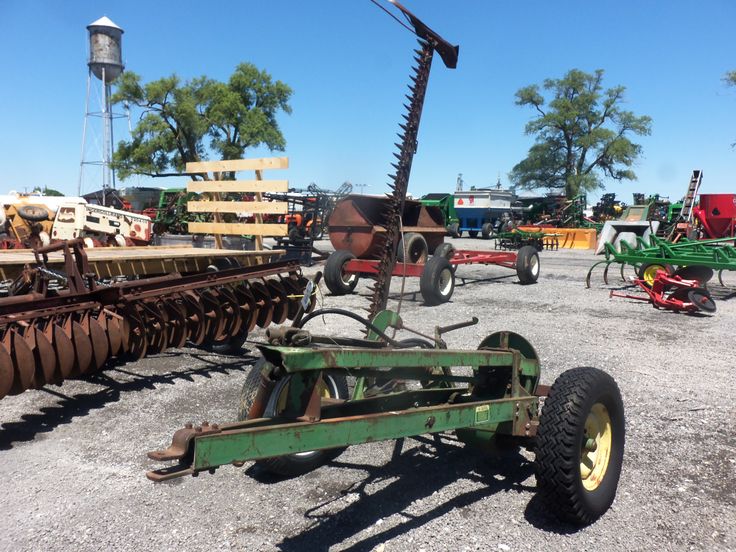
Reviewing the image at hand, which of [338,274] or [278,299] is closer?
[278,299]

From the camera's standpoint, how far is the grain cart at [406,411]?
2.08m

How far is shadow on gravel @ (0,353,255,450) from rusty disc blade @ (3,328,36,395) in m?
0.35

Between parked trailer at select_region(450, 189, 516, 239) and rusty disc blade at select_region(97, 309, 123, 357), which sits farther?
parked trailer at select_region(450, 189, 516, 239)

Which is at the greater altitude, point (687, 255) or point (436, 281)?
point (687, 255)

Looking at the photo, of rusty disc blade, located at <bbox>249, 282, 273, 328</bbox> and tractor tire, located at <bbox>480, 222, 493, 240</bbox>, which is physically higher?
tractor tire, located at <bbox>480, 222, 493, 240</bbox>

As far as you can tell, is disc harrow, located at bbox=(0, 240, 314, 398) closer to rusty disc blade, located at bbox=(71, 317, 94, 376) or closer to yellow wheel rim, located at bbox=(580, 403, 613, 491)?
rusty disc blade, located at bbox=(71, 317, 94, 376)

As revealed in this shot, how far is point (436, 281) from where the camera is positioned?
934cm

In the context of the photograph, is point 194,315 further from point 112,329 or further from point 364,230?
point 364,230

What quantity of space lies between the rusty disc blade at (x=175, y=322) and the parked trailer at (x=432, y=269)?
4.56 metres

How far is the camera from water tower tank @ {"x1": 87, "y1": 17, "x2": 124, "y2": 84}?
47031mm

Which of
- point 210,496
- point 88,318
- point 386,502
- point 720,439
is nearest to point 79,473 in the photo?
point 210,496

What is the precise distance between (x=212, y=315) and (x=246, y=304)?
45 centimetres

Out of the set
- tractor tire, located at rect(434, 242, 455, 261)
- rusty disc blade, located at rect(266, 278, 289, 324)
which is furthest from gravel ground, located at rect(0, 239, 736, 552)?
tractor tire, located at rect(434, 242, 455, 261)

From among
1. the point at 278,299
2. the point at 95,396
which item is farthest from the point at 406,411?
the point at 278,299
